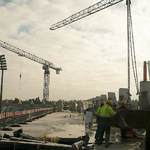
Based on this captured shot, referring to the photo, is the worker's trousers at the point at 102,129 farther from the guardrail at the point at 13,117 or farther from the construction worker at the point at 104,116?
the guardrail at the point at 13,117

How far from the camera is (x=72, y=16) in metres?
95.8

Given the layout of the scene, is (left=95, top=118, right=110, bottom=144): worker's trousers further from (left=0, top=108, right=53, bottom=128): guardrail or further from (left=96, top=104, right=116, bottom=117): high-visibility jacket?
(left=0, top=108, right=53, bottom=128): guardrail

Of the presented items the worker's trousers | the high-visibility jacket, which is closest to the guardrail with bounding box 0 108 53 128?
the worker's trousers

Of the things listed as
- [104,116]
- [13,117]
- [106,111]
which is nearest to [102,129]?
[104,116]

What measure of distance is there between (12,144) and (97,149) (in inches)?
114

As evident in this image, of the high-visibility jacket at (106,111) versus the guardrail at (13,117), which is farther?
the guardrail at (13,117)

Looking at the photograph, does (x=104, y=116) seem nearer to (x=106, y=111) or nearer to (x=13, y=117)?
(x=106, y=111)

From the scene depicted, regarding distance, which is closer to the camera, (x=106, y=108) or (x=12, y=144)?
(x=12, y=144)

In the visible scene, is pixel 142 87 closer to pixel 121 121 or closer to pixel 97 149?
pixel 121 121

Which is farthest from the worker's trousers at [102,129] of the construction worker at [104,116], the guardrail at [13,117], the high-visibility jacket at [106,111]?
the guardrail at [13,117]

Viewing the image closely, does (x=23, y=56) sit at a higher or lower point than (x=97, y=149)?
higher

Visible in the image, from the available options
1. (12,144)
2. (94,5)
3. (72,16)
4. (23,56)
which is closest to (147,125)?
(12,144)

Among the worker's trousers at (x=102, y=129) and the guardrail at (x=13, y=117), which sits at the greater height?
the guardrail at (x=13, y=117)

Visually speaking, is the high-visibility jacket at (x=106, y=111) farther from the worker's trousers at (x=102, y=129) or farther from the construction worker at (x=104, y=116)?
the worker's trousers at (x=102, y=129)
